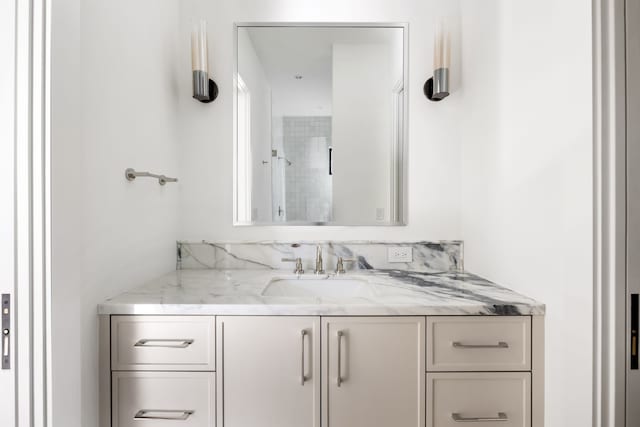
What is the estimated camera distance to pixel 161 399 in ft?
3.52

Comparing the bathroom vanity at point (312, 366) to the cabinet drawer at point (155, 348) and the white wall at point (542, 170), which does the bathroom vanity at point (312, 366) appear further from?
the white wall at point (542, 170)

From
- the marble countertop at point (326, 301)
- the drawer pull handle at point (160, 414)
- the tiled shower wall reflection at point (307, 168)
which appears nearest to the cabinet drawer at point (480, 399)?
the marble countertop at point (326, 301)

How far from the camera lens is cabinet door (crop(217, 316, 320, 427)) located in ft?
3.51

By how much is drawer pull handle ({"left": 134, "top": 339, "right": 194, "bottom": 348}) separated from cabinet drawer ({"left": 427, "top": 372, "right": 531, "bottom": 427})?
2.53 ft

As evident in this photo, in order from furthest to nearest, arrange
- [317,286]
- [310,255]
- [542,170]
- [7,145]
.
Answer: [310,255]
[317,286]
[542,170]
[7,145]

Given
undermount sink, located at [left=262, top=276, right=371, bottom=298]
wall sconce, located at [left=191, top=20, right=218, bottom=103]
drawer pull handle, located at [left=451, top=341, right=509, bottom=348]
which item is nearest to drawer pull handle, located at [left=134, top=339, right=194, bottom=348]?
undermount sink, located at [left=262, top=276, right=371, bottom=298]

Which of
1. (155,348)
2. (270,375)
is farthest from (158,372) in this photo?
(270,375)

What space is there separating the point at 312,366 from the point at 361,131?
1094 mm

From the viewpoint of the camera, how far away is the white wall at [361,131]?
166cm

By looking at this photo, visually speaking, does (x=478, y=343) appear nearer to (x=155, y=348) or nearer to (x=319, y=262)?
(x=319, y=262)

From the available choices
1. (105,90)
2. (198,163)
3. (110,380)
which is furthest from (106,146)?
(110,380)

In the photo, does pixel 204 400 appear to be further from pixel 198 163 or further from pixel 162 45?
pixel 162 45

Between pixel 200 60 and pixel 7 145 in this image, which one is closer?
pixel 7 145

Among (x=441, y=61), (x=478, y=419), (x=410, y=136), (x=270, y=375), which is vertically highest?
(x=441, y=61)
